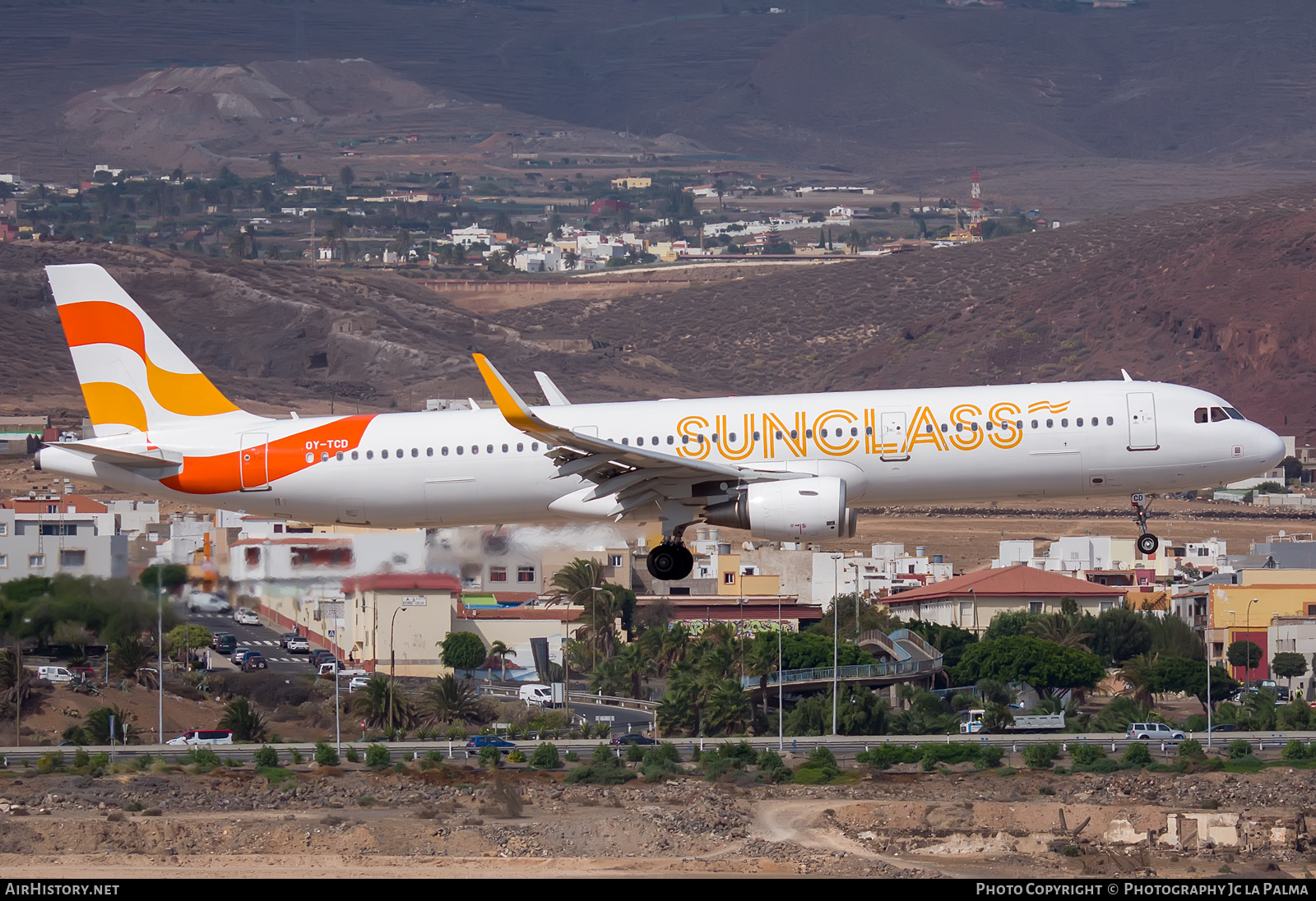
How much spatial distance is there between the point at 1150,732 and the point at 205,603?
4445cm

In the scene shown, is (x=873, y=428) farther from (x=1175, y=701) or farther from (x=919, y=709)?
(x=1175, y=701)

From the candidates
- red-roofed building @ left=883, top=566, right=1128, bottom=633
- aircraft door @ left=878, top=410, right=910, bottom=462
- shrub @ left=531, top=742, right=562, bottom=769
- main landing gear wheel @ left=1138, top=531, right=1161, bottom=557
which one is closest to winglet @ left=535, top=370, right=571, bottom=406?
aircraft door @ left=878, top=410, right=910, bottom=462

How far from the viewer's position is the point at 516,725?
3282 inches

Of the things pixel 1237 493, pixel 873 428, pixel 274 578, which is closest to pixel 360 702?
pixel 274 578

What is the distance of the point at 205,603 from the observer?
53094 mm

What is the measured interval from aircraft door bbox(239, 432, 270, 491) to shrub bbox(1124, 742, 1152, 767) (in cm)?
3629

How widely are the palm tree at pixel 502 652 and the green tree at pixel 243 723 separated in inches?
763

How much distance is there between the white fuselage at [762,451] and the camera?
4634 cm

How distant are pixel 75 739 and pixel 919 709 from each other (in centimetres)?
3663

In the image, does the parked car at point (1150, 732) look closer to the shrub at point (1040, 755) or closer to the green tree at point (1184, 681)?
the shrub at point (1040, 755)

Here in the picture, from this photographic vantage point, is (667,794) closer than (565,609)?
Yes

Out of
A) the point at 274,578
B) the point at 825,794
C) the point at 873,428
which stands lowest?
the point at 825,794

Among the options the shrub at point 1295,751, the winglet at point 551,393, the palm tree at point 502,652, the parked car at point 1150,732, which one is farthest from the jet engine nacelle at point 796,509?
the palm tree at point 502,652

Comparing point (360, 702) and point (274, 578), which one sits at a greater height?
point (274, 578)
